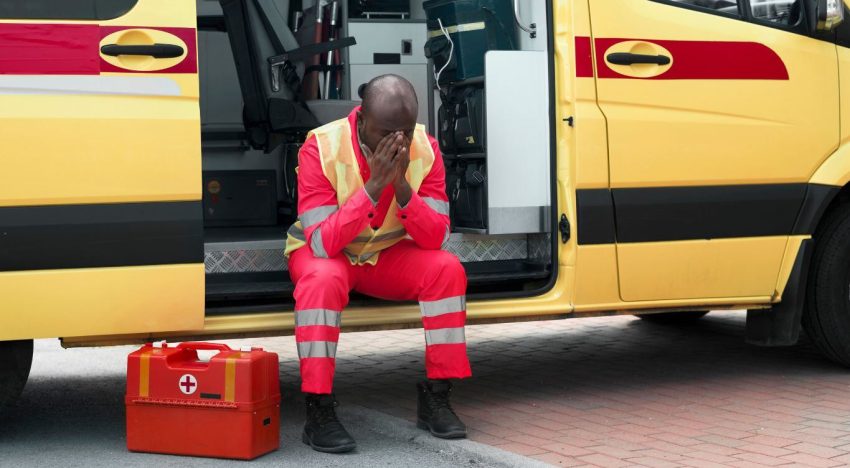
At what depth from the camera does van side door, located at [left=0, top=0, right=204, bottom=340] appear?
4414 millimetres

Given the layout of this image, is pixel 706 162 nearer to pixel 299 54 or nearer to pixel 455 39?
pixel 455 39

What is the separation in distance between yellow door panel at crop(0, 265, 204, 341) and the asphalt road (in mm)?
467

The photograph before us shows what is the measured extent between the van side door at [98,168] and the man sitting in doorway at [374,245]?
1.45 feet

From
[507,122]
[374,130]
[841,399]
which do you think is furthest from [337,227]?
[841,399]

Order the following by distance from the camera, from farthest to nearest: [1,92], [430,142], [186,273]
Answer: [430,142], [186,273], [1,92]

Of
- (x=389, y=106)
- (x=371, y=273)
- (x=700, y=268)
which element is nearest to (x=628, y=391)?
(x=700, y=268)

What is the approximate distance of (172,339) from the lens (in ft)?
15.7

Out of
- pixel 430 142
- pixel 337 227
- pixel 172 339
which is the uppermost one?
pixel 430 142

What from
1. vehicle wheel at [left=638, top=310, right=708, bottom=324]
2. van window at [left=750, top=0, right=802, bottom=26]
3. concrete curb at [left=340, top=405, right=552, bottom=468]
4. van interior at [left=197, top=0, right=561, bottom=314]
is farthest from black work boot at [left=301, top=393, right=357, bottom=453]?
vehicle wheel at [left=638, top=310, right=708, bottom=324]

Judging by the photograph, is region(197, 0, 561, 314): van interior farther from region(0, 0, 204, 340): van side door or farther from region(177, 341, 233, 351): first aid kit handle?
region(0, 0, 204, 340): van side door

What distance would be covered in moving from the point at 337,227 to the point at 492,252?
1.19 meters

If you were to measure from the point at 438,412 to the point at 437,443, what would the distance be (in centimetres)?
13

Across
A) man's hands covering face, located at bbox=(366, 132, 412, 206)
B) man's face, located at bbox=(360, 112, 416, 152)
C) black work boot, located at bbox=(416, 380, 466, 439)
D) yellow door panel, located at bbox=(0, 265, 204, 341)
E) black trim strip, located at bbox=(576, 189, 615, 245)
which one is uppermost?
man's face, located at bbox=(360, 112, 416, 152)

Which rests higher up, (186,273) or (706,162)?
(706,162)
